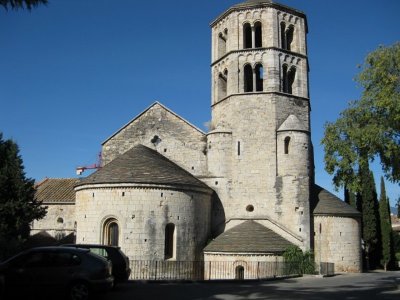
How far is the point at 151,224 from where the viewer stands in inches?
1006

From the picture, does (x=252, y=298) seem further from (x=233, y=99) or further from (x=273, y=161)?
(x=233, y=99)

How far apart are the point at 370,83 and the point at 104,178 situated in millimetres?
15673

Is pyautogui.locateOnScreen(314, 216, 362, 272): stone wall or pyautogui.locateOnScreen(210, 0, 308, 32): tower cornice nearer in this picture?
pyautogui.locateOnScreen(314, 216, 362, 272): stone wall

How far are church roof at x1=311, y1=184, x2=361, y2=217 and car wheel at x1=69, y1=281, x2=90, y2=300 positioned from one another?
63.7 ft

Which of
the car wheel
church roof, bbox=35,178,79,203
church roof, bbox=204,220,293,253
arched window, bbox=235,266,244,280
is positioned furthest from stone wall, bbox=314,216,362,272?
church roof, bbox=35,178,79,203

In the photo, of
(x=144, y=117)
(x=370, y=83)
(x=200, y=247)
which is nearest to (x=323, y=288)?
(x=370, y=83)

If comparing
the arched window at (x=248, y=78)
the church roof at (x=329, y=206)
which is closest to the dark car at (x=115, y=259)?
the church roof at (x=329, y=206)

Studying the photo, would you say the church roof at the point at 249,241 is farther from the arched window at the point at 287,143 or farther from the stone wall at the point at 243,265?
the arched window at the point at 287,143

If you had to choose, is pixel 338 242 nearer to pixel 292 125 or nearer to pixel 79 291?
pixel 292 125

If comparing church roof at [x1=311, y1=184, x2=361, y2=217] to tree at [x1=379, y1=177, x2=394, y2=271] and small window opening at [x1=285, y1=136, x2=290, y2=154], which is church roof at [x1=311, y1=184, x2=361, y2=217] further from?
tree at [x1=379, y1=177, x2=394, y2=271]

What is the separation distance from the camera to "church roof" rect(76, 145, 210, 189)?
26.1 m

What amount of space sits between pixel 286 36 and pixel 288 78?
10.6 ft

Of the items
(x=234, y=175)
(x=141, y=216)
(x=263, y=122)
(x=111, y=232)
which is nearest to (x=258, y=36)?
(x=263, y=122)

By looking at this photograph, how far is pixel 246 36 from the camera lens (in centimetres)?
3322
